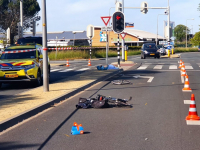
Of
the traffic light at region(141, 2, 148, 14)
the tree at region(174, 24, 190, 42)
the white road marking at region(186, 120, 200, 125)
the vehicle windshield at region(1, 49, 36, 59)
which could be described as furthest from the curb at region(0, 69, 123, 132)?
the tree at region(174, 24, 190, 42)

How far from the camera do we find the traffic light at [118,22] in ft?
80.9

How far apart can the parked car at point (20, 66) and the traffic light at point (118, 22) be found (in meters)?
9.28

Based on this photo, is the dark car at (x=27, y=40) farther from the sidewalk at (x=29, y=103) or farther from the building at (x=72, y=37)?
the building at (x=72, y=37)

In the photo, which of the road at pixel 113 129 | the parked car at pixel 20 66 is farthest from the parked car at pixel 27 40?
the road at pixel 113 129

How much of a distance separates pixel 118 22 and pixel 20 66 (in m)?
11.0

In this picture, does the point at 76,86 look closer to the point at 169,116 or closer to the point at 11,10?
the point at 169,116

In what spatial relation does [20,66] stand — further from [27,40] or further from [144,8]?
[144,8]

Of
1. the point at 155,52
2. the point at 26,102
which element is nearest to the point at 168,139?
the point at 26,102

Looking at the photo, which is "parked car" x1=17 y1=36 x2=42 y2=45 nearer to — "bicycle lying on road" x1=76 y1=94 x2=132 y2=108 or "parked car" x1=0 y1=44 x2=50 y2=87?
"parked car" x1=0 y1=44 x2=50 y2=87

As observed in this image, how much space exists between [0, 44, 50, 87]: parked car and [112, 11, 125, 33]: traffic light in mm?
9277

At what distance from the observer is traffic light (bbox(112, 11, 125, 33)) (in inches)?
971

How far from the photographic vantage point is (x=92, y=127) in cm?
788

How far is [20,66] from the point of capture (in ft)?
50.0

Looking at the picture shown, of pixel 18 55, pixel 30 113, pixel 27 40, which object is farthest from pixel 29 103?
pixel 27 40
